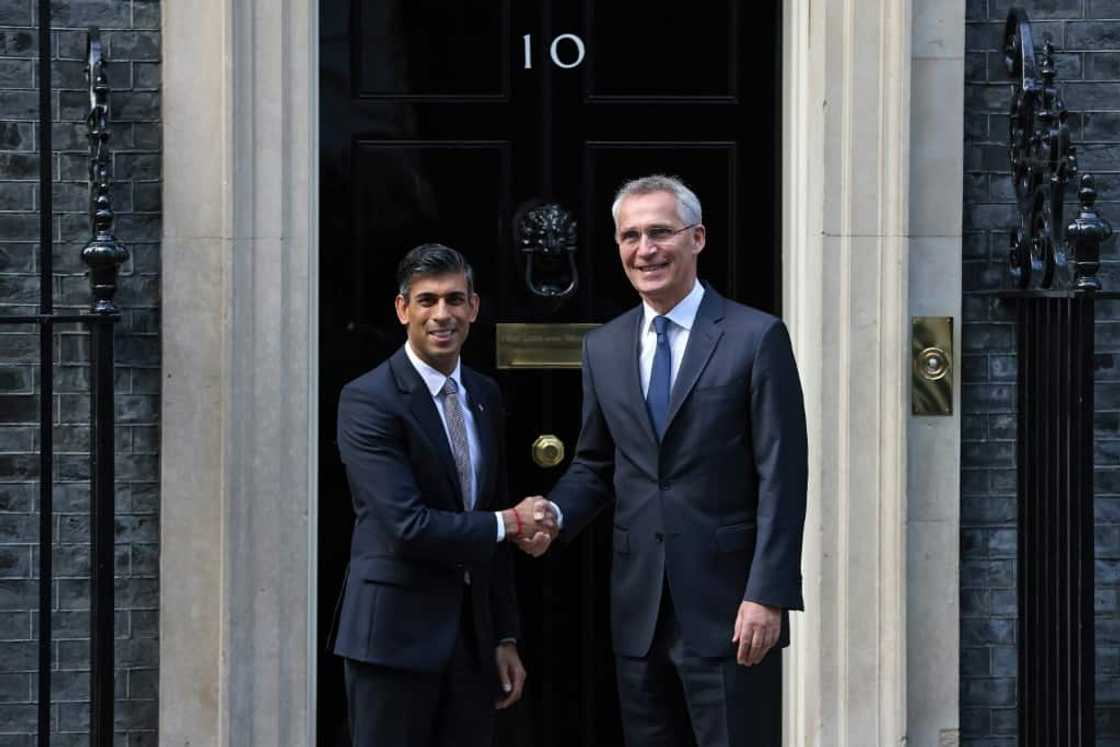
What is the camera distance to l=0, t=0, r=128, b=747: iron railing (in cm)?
488

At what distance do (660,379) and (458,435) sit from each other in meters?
0.51

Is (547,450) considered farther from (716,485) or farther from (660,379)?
(716,485)

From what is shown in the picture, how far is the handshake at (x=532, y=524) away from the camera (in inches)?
170

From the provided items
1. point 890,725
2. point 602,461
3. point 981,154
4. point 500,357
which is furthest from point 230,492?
point 981,154

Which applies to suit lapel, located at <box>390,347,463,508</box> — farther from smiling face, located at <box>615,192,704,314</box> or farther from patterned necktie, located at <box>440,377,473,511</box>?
smiling face, located at <box>615,192,704,314</box>

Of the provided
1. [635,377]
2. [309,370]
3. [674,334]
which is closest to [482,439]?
[635,377]

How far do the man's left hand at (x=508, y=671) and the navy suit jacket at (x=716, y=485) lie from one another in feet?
1.07

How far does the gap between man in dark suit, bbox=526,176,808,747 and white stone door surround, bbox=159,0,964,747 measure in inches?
44.1

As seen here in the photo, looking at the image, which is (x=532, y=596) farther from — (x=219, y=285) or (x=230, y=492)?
(x=219, y=285)

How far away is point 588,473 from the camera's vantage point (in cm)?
455

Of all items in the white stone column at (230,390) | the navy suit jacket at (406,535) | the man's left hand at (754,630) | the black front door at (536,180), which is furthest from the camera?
the black front door at (536,180)

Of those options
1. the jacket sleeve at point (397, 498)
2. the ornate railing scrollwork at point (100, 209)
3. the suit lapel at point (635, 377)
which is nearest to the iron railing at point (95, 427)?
the ornate railing scrollwork at point (100, 209)

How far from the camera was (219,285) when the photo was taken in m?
5.27

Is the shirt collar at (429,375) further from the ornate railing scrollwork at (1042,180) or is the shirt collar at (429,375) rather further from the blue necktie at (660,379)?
the ornate railing scrollwork at (1042,180)
